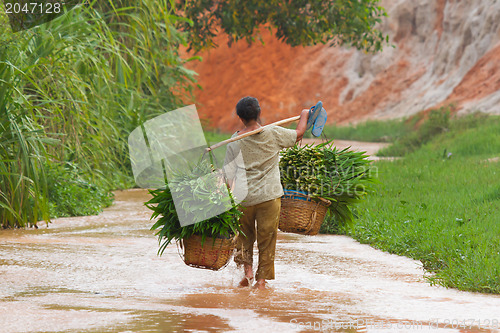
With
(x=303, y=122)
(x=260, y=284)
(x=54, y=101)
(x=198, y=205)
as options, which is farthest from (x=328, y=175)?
(x=54, y=101)

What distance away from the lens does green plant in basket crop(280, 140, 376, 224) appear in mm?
6051

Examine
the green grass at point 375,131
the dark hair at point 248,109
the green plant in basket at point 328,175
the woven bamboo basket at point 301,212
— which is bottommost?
the woven bamboo basket at point 301,212

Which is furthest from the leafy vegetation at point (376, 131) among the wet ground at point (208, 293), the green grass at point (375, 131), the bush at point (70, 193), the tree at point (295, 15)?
the wet ground at point (208, 293)

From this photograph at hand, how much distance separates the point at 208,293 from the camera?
5.72m

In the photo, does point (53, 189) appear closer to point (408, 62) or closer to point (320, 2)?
point (320, 2)

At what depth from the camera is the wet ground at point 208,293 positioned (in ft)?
14.9

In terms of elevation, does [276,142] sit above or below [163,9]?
below

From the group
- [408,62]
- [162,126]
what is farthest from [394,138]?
[162,126]

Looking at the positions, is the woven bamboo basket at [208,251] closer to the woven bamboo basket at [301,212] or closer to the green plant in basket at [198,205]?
the green plant in basket at [198,205]

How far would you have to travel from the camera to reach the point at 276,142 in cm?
579

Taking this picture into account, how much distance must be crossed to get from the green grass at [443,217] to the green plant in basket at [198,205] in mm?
1858

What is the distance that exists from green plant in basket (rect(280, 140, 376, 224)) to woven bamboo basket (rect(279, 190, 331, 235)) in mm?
61

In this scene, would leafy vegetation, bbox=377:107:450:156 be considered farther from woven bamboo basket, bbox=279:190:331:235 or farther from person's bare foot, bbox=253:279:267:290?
person's bare foot, bbox=253:279:267:290

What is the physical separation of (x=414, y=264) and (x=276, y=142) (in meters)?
2.10
